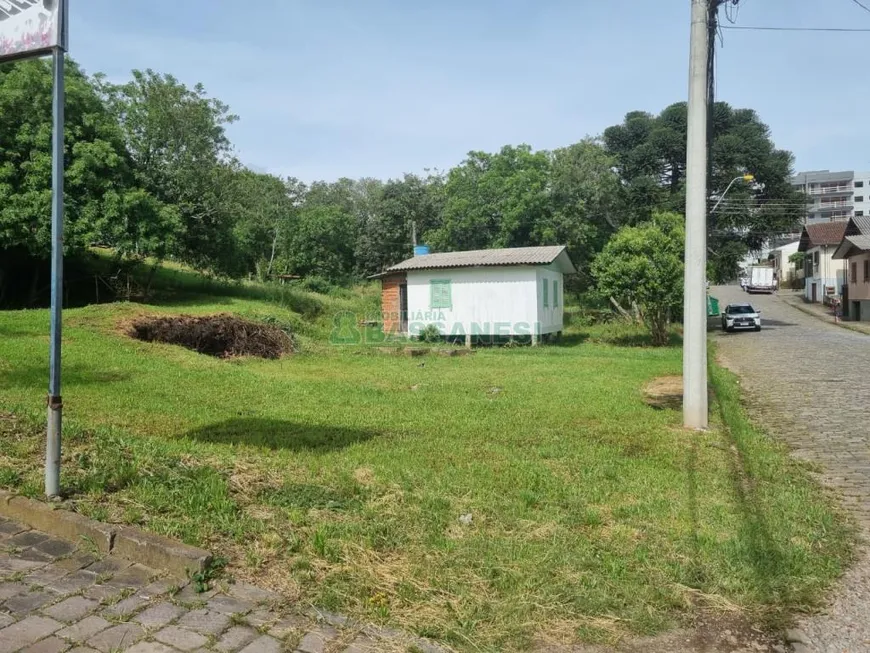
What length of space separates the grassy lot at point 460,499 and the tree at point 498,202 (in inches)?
994

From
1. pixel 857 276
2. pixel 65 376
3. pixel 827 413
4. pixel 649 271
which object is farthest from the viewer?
pixel 857 276

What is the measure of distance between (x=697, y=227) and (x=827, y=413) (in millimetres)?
3821

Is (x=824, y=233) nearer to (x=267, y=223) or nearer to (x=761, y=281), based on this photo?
(x=761, y=281)

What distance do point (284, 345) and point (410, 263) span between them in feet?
24.9

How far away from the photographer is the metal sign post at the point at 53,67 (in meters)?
4.23

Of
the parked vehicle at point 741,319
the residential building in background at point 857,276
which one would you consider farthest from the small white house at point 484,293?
the residential building in background at point 857,276

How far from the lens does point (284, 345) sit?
55.2ft

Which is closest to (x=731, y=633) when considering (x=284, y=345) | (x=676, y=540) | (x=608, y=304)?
(x=676, y=540)

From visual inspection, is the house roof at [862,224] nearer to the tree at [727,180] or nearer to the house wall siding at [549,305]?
the tree at [727,180]

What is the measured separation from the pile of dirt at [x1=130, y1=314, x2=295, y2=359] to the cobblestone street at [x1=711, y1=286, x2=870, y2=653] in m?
10.7

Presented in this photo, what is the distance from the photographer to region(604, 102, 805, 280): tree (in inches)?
1527

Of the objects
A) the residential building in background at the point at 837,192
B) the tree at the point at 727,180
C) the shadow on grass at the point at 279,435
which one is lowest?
the shadow on grass at the point at 279,435

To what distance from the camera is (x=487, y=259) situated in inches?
864

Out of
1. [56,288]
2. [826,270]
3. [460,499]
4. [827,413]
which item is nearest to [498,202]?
[826,270]
